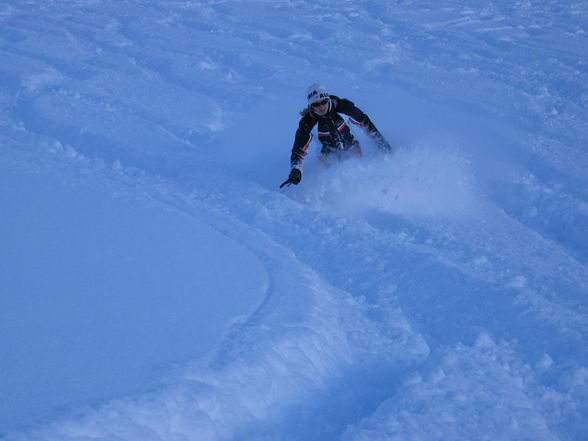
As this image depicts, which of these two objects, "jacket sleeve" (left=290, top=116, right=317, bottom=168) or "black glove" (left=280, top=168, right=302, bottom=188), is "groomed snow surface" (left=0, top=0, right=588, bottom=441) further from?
"jacket sleeve" (left=290, top=116, right=317, bottom=168)

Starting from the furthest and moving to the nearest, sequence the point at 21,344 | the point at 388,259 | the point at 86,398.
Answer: the point at 388,259 → the point at 21,344 → the point at 86,398

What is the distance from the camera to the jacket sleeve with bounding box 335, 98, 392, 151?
4762 millimetres

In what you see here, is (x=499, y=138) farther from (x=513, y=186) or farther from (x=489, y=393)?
(x=489, y=393)

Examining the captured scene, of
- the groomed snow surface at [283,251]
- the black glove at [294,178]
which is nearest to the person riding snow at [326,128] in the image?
the black glove at [294,178]

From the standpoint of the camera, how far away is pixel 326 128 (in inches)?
184

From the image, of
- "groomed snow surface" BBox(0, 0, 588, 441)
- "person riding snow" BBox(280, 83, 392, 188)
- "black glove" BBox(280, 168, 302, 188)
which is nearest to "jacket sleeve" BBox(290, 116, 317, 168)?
"person riding snow" BBox(280, 83, 392, 188)

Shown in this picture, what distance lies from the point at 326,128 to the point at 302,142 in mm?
306

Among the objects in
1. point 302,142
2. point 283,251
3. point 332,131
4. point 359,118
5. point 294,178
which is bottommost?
point 283,251

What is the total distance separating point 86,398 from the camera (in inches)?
89.8

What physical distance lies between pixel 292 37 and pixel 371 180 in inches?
192

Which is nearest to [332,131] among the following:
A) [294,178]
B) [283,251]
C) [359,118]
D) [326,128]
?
[326,128]

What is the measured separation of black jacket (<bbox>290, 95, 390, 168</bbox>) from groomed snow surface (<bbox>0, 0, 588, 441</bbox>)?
0.19m

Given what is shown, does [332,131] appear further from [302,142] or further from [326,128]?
[302,142]

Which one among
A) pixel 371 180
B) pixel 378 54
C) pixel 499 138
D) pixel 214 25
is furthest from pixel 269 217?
pixel 214 25
